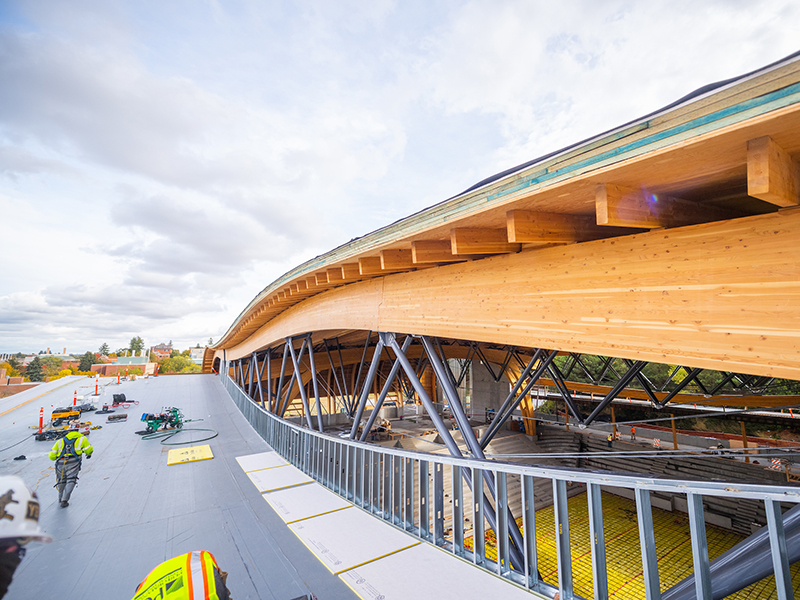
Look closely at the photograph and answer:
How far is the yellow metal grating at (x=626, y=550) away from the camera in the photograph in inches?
514

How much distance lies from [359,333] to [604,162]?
15.0m

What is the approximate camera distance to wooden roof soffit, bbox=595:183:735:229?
272 centimetres

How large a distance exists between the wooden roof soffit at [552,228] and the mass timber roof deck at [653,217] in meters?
0.01

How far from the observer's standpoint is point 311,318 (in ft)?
33.9

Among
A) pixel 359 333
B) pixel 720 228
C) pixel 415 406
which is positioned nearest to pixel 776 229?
pixel 720 228

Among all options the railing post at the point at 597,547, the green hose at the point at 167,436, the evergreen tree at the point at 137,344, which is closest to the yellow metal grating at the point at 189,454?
the green hose at the point at 167,436

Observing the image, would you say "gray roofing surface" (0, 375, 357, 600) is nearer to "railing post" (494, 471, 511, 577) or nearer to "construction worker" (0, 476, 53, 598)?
"railing post" (494, 471, 511, 577)

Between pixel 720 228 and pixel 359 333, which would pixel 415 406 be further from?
pixel 720 228

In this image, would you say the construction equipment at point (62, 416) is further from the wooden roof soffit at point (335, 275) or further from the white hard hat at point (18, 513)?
the white hard hat at point (18, 513)

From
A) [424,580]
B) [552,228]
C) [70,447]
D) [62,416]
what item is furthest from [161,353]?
[552,228]

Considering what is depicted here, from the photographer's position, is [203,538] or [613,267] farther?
[203,538]

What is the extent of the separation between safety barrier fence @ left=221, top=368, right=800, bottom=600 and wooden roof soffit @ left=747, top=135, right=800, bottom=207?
1.55 metres

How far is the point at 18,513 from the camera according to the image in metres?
1.23

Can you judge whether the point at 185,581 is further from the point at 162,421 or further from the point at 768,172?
the point at 162,421
